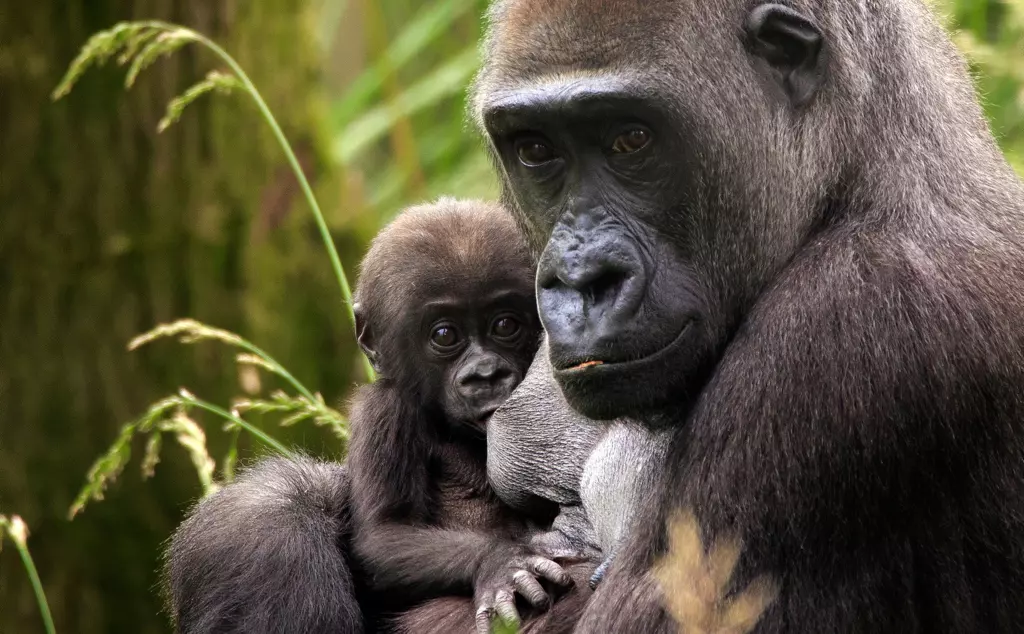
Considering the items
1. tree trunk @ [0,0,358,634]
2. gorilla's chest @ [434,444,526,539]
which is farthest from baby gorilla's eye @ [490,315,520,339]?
tree trunk @ [0,0,358,634]

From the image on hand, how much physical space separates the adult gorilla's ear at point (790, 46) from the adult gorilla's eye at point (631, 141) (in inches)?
12.2

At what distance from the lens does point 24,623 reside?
6.08 m

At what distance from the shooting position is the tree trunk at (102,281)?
624cm

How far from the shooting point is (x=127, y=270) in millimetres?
6410

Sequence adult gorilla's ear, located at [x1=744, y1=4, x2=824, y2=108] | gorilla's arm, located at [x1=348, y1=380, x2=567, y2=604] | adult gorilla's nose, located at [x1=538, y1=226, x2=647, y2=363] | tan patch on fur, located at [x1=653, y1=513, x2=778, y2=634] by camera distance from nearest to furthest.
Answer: tan patch on fur, located at [x1=653, y1=513, x2=778, y2=634], adult gorilla's nose, located at [x1=538, y1=226, x2=647, y2=363], adult gorilla's ear, located at [x1=744, y1=4, x2=824, y2=108], gorilla's arm, located at [x1=348, y1=380, x2=567, y2=604]

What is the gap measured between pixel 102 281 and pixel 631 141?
3934 mm

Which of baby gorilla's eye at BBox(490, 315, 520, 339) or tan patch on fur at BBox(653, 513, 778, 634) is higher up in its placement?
baby gorilla's eye at BBox(490, 315, 520, 339)

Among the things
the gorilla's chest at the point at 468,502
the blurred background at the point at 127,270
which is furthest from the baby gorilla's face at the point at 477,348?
the blurred background at the point at 127,270

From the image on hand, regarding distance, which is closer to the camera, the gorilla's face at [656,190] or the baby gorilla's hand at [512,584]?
the gorilla's face at [656,190]

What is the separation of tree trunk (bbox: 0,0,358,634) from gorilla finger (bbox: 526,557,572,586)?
3.15 metres

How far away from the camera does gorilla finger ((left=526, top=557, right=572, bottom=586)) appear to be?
3449 mm

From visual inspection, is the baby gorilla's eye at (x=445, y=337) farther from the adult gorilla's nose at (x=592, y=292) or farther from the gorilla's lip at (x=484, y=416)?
the adult gorilla's nose at (x=592, y=292)

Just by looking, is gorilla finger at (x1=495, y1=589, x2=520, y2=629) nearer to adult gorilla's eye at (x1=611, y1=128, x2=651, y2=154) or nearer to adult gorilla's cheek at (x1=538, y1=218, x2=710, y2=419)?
adult gorilla's cheek at (x1=538, y1=218, x2=710, y2=419)

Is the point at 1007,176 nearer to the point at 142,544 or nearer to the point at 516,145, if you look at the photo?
the point at 516,145
